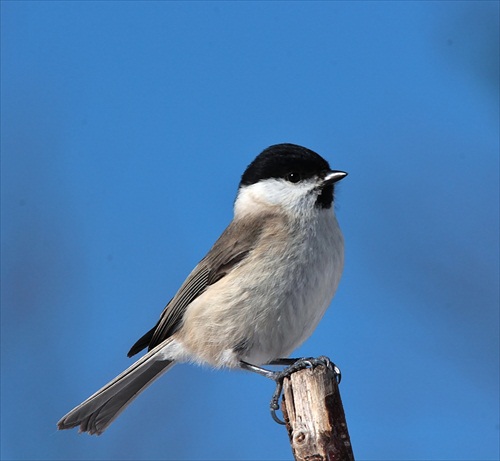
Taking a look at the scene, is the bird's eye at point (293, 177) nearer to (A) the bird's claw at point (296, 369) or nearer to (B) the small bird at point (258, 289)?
(B) the small bird at point (258, 289)

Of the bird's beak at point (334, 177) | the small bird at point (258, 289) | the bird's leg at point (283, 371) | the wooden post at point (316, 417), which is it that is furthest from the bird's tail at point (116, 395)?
the wooden post at point (316, 417)

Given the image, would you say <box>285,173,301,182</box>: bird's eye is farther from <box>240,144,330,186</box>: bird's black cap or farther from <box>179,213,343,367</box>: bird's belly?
<box>179,213,343,367</box>: bird's belly

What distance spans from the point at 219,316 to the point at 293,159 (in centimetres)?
83

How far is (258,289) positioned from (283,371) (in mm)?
428

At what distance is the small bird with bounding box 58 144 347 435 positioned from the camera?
312 cm

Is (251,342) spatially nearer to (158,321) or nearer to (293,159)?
(158,321)

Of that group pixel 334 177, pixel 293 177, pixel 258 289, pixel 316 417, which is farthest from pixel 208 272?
pixel 316 417

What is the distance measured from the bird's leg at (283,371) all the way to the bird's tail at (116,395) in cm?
47

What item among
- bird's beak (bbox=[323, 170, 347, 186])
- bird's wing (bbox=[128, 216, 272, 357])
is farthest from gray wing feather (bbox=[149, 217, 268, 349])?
bird's beak (bbox=[323, 170, 347, 186])

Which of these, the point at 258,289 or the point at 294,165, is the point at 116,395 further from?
the point at 294,165

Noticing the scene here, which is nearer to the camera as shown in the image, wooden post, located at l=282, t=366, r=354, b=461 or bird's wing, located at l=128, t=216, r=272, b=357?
wooden post, located at l=282, t=366, r=354, b=461

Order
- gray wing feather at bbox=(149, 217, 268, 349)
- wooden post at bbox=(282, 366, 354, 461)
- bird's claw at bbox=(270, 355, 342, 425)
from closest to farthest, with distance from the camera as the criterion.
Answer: wooden post at bbox=(282, 366, 354, 461) < bird's claw at bbox=(270, 355, 342, 425) < gray wing feather at bbox=(149, 217, 268, 349)

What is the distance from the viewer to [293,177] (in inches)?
138

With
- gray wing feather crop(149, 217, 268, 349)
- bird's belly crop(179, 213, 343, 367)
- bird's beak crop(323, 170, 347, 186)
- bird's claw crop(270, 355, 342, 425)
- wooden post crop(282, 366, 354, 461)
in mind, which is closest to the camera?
wooden post crop(282, 366, 354, 461)
